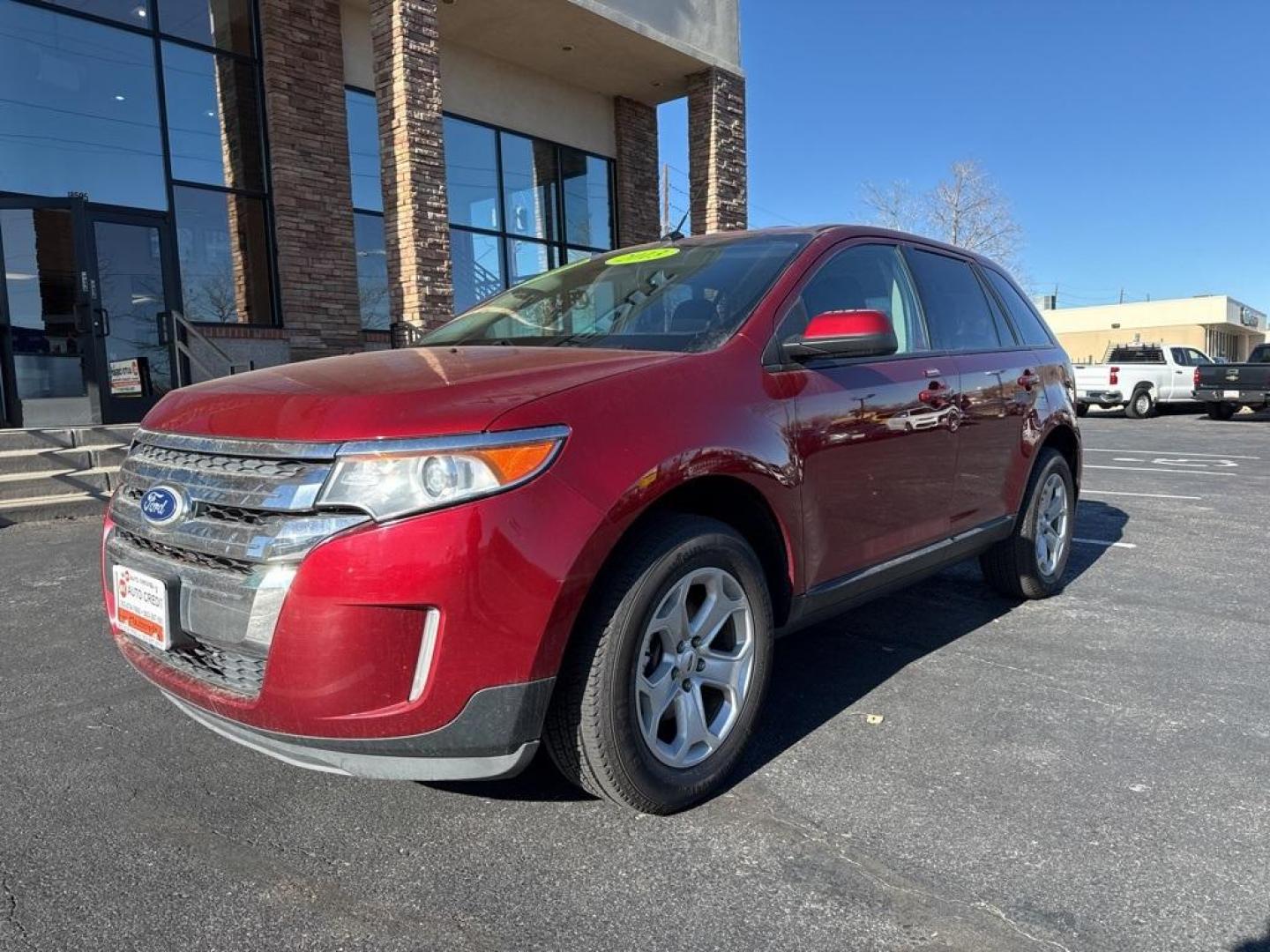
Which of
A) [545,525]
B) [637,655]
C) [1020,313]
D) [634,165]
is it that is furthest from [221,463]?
[634,165]

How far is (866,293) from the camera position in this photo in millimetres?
3586

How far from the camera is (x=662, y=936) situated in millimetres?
2014

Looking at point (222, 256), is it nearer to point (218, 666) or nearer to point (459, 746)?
point (218, 666)

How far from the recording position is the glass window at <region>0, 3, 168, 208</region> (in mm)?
9273

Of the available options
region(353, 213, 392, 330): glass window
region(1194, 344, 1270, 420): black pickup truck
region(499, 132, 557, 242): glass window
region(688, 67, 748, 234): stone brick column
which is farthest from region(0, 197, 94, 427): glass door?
region(1194, 344, 1270, 420): black pickup truck

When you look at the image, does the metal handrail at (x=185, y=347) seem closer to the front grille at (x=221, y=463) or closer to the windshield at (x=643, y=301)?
the windshield at (x=643, y=301)

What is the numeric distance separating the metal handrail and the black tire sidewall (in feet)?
28.2

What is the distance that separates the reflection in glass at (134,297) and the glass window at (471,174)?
14.0 feet

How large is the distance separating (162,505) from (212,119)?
9.98 meters

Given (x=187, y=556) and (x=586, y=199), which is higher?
(x=586, y=199)

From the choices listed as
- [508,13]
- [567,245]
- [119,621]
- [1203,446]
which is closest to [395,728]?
[119,621]

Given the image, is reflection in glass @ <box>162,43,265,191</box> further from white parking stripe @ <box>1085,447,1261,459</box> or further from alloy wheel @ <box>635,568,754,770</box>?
white parking stripe @ <box>1085,447,1261,459</box>

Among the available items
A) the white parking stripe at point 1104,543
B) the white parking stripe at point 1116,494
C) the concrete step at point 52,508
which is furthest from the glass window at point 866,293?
the concrete step at point 52,508

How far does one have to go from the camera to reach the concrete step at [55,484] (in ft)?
23.1
